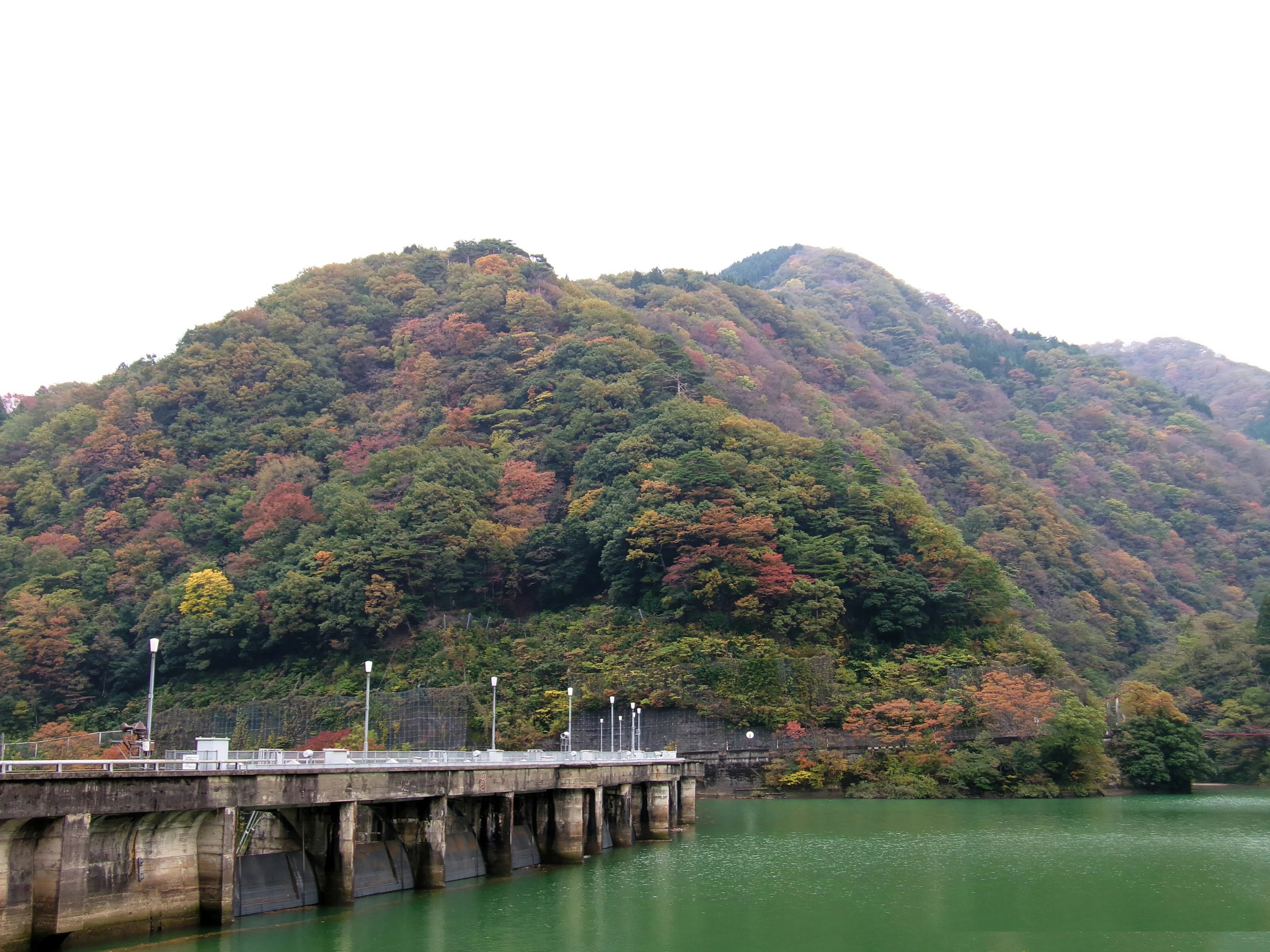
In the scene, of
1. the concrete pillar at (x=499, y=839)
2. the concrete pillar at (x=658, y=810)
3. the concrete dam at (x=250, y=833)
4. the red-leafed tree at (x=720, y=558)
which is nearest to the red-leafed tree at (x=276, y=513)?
the red-leafed tree at (x=720, y=558)

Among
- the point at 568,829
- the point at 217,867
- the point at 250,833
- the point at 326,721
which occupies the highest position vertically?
the point at 326,721

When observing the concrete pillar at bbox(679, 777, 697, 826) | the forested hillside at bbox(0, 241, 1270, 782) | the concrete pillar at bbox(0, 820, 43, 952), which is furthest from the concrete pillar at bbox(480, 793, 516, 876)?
the forested hillside at bbox(0, 241, 1270, 782)

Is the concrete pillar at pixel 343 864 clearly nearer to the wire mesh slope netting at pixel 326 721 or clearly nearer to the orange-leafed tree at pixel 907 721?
the wire mesh slope netting at pixel 326 721

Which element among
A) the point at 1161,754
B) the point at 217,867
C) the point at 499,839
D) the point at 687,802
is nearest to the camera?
the point at 217,867

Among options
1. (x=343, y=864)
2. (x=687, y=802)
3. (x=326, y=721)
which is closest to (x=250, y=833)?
(x=343, y=864)

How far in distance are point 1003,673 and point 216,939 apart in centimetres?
6026

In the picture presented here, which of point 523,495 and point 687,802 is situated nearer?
Result: point 687,802

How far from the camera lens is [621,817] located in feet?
164

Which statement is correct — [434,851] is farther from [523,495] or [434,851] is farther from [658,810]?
[523,495]

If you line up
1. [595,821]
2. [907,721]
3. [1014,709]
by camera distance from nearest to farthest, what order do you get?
[595,821], [1014,709], [907,721]

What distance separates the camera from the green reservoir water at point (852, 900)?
29.1m

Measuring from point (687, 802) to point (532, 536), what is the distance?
32982 millimetres

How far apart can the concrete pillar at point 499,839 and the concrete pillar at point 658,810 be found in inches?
594

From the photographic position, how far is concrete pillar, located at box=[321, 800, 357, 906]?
31.0 metres
